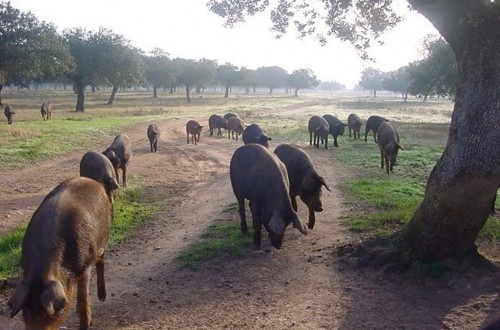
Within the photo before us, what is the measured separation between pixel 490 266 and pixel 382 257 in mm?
1852

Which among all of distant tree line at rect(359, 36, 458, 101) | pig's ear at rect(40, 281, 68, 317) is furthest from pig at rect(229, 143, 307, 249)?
distant tree line at rect(359, 36, 458, 101)

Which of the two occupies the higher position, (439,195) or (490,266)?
(439,195)

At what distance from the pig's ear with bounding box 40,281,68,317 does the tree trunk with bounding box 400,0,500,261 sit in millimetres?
6230

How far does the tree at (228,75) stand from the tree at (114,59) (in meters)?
61.6

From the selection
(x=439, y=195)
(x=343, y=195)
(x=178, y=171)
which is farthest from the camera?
(x=178, y=171)

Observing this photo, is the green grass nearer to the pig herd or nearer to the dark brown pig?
the pig herd

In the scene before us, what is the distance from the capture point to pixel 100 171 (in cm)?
1322

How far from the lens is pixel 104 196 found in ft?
26.5

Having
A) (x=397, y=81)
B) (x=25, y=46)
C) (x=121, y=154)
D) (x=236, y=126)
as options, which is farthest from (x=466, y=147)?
(x=397, y=81)

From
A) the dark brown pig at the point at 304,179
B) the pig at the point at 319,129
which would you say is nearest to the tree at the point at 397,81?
the pig at the point at 319,129

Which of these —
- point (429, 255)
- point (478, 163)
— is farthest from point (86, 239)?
point (478, 163)

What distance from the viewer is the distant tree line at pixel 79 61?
37.2 metres

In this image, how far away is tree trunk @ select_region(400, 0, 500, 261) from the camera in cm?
812

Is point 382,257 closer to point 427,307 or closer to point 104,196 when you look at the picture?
point 427,307
